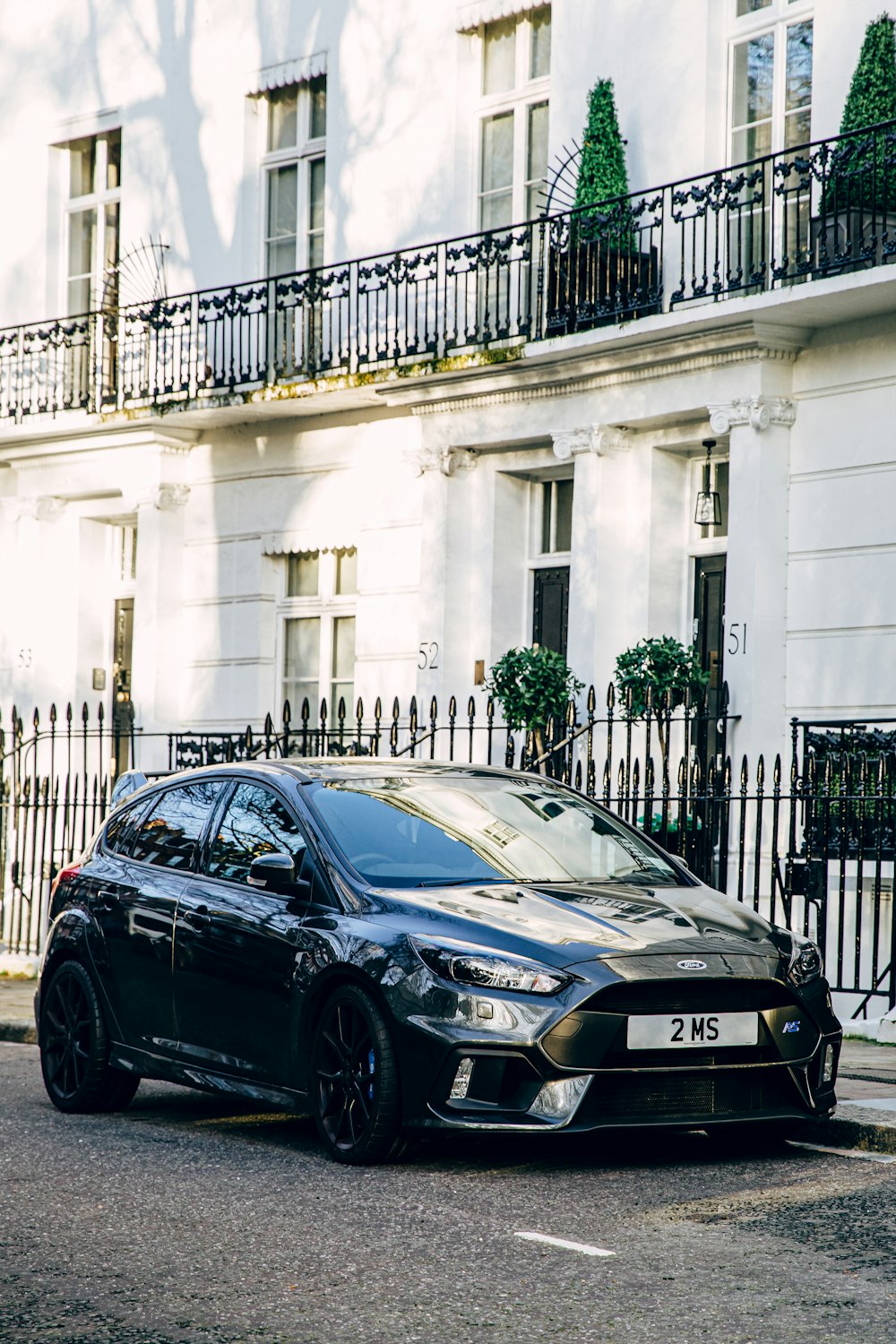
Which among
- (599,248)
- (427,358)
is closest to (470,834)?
(599,248)

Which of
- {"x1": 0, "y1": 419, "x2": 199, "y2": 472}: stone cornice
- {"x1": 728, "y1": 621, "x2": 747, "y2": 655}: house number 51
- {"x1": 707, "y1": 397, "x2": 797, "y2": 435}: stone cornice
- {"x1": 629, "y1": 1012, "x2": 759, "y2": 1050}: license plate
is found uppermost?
{"x1": 0, "y1": 419, "x2": 199, "y2": 472}: stone cornice

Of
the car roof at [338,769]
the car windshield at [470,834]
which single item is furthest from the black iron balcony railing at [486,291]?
the car windshield at [470,834]

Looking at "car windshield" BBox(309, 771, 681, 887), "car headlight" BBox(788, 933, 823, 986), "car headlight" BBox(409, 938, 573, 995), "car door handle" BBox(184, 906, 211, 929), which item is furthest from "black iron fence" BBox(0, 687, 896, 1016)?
"car headlight" BBox(409, 938, 573, 995)

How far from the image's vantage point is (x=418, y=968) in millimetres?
7445

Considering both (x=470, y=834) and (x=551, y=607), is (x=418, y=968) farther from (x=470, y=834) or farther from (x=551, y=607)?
(x=551, y=607)

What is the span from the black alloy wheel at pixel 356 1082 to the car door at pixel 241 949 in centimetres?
22

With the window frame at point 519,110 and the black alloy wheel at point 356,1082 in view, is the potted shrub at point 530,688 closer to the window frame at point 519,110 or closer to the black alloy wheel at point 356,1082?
the window frame at point 519,110

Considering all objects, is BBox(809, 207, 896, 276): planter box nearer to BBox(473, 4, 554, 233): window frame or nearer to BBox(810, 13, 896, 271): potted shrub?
BBox(810, 13, 896, 271): potted shrub

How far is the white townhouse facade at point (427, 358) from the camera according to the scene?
658 inches

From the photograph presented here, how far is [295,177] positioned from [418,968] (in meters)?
15.9

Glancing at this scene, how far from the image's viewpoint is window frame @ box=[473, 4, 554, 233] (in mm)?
19562

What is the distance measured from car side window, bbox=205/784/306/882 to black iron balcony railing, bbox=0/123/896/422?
8.65 m

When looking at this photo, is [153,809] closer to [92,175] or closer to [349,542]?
[349,542]

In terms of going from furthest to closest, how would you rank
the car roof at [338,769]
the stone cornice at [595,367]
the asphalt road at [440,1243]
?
the stone cornice at [595,367], the car roof at [338,769], the asphalt road at [440,1243]
